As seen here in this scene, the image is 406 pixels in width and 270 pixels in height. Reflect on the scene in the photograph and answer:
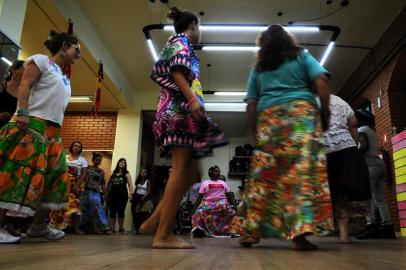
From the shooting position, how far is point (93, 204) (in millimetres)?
5578

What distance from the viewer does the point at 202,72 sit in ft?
26.7

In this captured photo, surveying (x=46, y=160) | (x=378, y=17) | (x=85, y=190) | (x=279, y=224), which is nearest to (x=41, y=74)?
(x=46, y=160)

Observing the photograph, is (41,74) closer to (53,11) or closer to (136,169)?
(53,11)

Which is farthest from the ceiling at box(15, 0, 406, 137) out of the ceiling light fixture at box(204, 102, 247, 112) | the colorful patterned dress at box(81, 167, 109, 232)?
the colorful patterned dress at box(81, 167, 109, 232)

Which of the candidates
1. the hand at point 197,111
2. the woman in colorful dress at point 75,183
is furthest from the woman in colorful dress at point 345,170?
the woman in colorful dress at point 75,183

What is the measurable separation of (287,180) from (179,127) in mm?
582

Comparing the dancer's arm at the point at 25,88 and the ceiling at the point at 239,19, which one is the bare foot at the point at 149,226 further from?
the ceiling at the point at 239,19

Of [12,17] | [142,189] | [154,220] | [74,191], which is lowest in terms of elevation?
[154,220]

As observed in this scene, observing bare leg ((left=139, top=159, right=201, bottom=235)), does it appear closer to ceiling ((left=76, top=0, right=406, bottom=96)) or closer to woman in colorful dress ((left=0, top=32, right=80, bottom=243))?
woman in colorful dress ((left=0, top=32, right=80, bottom=243))

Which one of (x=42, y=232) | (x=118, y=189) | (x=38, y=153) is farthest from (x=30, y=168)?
(x=118, y=189)

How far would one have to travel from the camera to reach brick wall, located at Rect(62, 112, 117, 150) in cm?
885

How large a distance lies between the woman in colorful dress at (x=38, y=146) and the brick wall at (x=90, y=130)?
678cm

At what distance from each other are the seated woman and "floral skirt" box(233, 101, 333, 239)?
277 cm

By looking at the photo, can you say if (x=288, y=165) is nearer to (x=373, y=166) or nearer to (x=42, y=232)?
(x=42, y=232)
